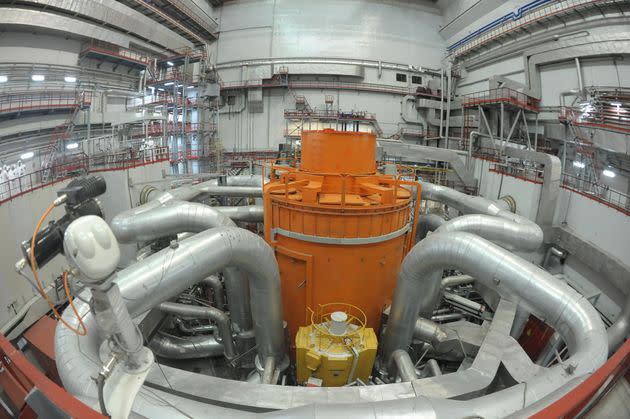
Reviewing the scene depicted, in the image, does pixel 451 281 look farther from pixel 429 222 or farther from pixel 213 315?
pixel 213 315

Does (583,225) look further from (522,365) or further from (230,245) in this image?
(230,245)

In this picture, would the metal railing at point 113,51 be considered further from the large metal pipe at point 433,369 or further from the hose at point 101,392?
the large metal pipe at point 433,369

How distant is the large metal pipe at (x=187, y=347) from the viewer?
5.50m

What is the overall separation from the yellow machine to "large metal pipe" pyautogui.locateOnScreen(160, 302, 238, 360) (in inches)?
71.7

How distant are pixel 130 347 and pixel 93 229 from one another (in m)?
0.85

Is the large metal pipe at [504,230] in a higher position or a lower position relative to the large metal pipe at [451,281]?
higher

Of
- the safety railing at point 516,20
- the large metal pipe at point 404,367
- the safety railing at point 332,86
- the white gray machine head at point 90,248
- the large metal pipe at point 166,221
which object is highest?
the safety railing at point 516,20

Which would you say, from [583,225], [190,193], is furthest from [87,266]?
[583,225]

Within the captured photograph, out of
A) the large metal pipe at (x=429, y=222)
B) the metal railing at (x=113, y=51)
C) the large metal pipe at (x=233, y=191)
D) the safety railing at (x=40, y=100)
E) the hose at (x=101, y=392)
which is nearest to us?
the hose at (x=101, y=392)

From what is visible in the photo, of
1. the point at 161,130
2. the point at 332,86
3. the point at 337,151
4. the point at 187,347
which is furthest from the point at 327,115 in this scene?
the point at 187,347

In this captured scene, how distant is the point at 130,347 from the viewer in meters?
1.95

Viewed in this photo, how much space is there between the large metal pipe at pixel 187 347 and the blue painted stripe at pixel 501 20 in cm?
1942

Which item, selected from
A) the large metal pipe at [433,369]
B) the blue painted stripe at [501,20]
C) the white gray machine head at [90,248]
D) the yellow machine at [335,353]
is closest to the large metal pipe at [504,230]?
the large metal pipe at [433,369]

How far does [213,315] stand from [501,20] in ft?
68.1
